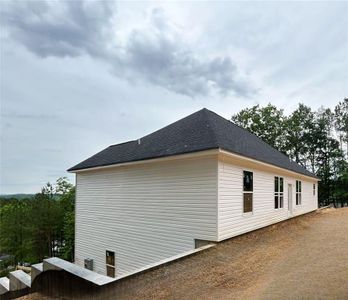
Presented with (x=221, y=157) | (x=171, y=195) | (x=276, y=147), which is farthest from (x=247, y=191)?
(x=276, y=147)

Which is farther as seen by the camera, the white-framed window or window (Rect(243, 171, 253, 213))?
the white-framed window

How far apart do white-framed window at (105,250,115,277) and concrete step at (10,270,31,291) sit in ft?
15.5

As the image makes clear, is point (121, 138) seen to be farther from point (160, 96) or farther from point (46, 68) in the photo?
point (46, 68)

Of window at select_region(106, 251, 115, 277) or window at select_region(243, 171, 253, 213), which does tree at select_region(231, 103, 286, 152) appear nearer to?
window at select_region(243, 171, 253, 213)

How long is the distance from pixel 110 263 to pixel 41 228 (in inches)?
675

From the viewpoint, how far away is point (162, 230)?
9.98m

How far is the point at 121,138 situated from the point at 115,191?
1199 cm

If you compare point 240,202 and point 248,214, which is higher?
point 240,202

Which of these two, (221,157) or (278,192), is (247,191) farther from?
(278,192)

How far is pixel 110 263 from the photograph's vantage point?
40.3 ft

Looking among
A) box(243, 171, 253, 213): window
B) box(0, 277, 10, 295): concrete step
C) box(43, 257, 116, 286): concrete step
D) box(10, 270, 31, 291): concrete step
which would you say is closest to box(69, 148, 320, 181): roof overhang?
box(243, 171, 253, 213): window

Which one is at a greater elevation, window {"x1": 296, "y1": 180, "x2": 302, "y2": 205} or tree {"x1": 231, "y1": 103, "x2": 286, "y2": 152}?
tree {"x1": 231, "y1": 103, "x2": 286, "y2": 152}

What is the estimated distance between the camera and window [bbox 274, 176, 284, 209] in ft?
45.4

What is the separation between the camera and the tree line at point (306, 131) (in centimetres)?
3650
